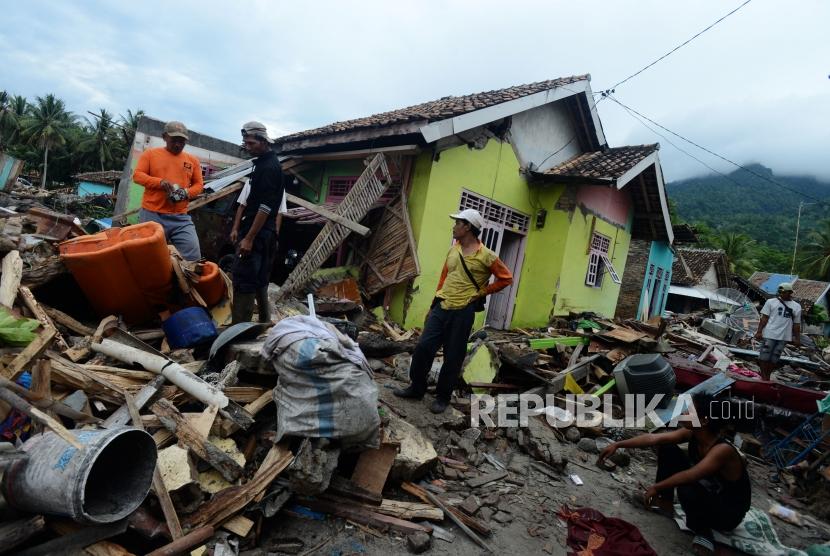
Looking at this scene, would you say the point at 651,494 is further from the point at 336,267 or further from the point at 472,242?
the point at 336,267

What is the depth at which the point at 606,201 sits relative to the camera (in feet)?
34.0

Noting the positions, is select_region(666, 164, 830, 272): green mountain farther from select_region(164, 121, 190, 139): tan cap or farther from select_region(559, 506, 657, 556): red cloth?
select_region(164, 121, 190, 139): tan cap

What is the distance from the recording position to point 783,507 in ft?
13.0

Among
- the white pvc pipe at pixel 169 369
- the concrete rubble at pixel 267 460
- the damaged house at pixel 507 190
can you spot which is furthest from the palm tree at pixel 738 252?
the white pvc pipe at pixel 169 369

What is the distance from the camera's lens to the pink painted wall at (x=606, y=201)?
9.52 m

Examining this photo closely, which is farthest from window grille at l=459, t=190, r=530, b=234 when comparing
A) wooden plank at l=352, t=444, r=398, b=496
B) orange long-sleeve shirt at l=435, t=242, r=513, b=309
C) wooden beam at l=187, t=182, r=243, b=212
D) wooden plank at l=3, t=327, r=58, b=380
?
wooden plank at l=3, t=327, r=58, b=380

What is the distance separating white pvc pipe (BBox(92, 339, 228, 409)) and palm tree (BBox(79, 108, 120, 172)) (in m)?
45.8

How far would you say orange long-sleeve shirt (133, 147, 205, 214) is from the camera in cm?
444

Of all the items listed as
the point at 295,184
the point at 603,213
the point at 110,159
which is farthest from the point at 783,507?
the point at 110,159

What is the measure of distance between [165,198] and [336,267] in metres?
3.21

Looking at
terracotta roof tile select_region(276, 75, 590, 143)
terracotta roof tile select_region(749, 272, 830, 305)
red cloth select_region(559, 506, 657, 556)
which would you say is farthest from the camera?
terracotta roof tile select_region(749, 272, 830, 305)

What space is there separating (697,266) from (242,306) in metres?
31.8

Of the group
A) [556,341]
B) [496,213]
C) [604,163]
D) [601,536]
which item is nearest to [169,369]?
[601,536]

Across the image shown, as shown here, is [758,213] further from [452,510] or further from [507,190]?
[452,510]
